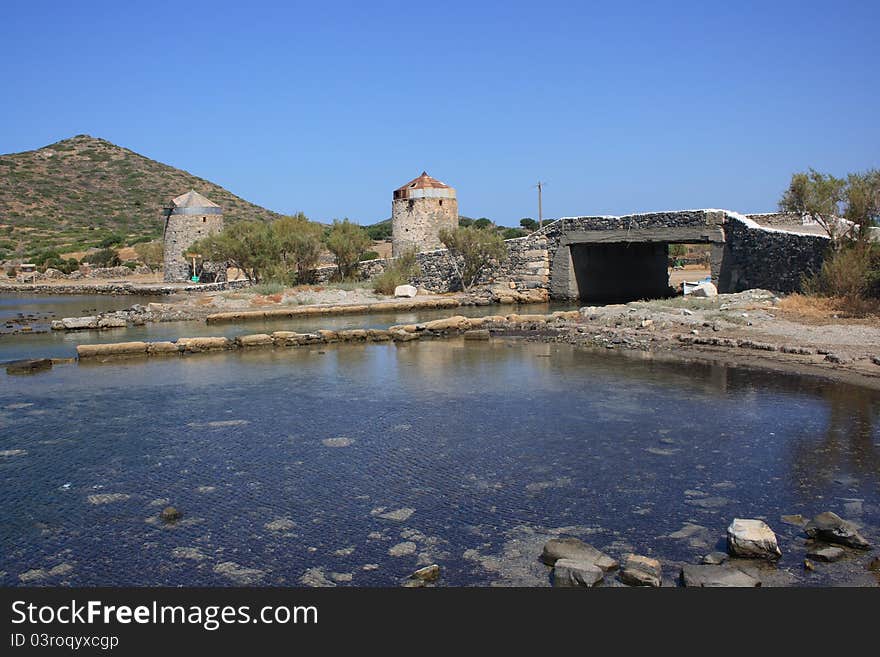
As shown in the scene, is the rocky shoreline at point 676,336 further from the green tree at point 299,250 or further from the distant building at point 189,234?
the distant building at point 189,234

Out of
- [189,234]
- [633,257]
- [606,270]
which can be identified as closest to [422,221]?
[606,270]

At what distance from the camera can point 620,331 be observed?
16438mm

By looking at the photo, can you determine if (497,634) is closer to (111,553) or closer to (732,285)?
(111,553)

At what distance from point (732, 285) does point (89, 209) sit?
54.9m

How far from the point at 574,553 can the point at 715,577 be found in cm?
92

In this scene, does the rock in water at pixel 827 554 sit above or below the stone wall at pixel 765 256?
below

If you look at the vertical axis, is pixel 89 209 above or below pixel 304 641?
above

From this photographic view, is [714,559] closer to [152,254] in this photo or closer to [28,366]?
[28,366]

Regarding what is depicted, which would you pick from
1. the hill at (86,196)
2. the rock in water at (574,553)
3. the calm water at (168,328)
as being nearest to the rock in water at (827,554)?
the rock in water at (574,553)

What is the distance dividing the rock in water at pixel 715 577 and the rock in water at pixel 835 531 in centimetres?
94

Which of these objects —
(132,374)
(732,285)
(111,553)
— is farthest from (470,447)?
(732,285)

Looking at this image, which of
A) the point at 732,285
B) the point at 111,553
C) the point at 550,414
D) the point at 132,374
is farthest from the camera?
the point at 732,285

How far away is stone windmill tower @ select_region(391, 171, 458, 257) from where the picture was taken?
31.5 m

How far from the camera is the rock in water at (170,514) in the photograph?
6441 mm
